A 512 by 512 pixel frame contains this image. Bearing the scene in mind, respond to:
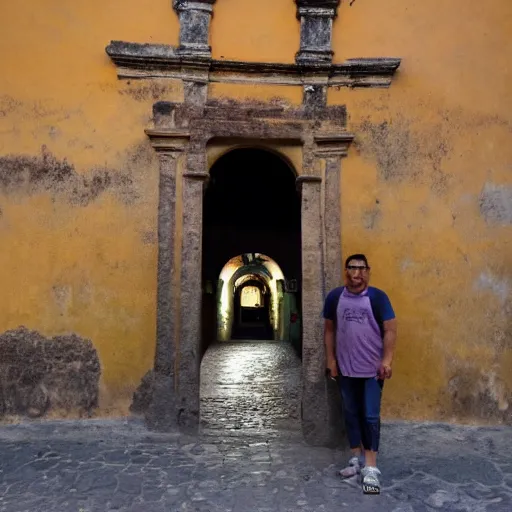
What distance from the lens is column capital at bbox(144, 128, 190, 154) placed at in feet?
14.8

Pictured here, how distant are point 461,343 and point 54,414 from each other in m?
3.76

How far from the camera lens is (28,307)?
14.5 feet

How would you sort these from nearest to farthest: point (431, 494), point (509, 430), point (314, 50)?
point (431, 494)
point (509, 430)
point (314, 50)

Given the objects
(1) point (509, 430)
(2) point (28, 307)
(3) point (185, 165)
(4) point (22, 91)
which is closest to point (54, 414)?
(2) point (28, 307)

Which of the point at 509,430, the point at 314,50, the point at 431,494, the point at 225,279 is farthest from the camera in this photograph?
the point at 225,279

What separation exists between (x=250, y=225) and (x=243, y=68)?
778 cm

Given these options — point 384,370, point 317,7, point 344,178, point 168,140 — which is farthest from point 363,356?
point 317,7

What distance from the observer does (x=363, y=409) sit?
139 inches

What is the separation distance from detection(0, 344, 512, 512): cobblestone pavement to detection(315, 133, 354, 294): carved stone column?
1.48 meters

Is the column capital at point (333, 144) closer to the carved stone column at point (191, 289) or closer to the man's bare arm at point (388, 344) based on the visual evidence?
the carved stone column at point (191, 289)

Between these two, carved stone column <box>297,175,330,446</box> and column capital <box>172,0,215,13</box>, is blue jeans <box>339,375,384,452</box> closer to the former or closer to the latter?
carved stone column <box>297,175,330,446</box>

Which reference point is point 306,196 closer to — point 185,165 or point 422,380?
point 185,165

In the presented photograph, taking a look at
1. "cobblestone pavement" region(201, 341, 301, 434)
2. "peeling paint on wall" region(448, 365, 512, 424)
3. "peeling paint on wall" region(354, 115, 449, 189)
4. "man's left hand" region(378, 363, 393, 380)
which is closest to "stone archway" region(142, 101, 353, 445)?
"peeling paint on wall" region(354, 115, 449, 189)

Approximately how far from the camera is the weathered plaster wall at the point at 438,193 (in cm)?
449
